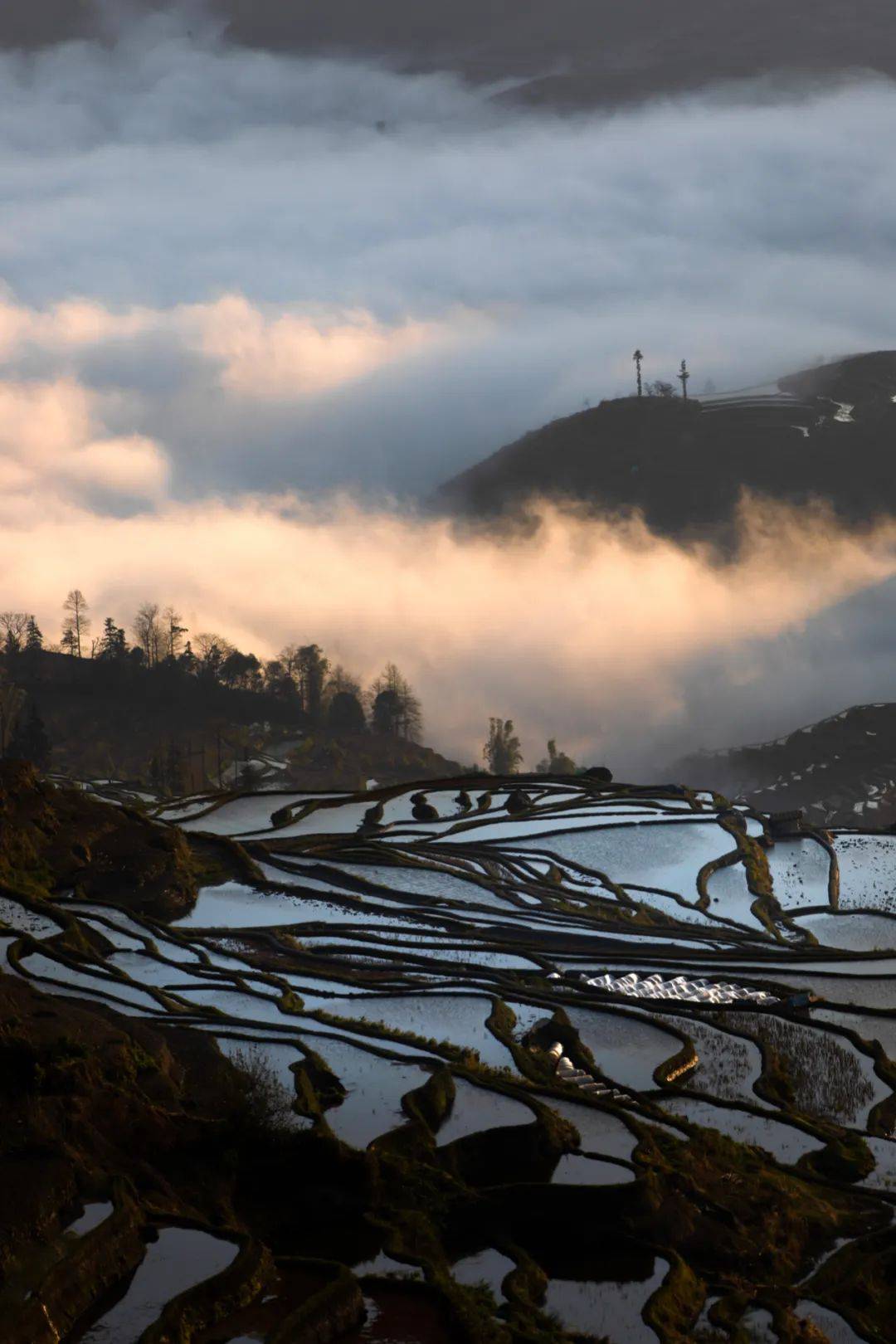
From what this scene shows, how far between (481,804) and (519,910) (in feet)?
93.6

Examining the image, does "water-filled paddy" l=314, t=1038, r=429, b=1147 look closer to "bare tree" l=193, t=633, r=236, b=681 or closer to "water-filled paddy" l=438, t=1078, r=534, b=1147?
"water-filled paddy" l=438, t=1078, r=534, b=1147

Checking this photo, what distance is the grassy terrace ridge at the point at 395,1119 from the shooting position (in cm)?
2705

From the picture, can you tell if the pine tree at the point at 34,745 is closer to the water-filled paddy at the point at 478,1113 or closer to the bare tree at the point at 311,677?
the bare tree at the point at 311,677

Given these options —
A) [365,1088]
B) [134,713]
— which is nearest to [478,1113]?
[365,1088]

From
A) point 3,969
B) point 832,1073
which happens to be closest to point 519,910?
point 832,1073

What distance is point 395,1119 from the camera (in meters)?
34.8

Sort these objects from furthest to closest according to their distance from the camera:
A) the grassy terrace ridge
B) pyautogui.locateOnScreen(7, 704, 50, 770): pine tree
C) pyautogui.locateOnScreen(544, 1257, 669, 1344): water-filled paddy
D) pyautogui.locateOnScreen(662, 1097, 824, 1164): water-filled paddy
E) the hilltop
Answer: the hilltop < pyautogui.locateOnScreen(7, 704, 50, 770): pine tree < pyautogui.locateOnScreen(662, 1097, 824, 1164): water-filled paddy < the grassy terrace ridge < pyautogui.locateOnScreen(544, 1257, 669, 1344): water-filled paddy

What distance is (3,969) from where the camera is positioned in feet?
142

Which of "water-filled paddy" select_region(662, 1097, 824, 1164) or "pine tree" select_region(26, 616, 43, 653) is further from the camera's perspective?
"pine tree" select_region(26, 616, 43, 653)

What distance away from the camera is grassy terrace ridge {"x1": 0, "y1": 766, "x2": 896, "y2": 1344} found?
88.7 ft

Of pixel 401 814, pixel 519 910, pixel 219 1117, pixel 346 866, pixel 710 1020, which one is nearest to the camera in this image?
pixel 219 1117

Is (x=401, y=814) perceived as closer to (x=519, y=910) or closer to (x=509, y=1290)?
(x=519, y=910)

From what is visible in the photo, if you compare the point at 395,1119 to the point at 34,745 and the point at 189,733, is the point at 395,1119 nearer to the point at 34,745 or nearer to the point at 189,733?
the point at 34,745

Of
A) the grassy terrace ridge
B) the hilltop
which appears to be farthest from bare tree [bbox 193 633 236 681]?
the grassy terrace ridge
